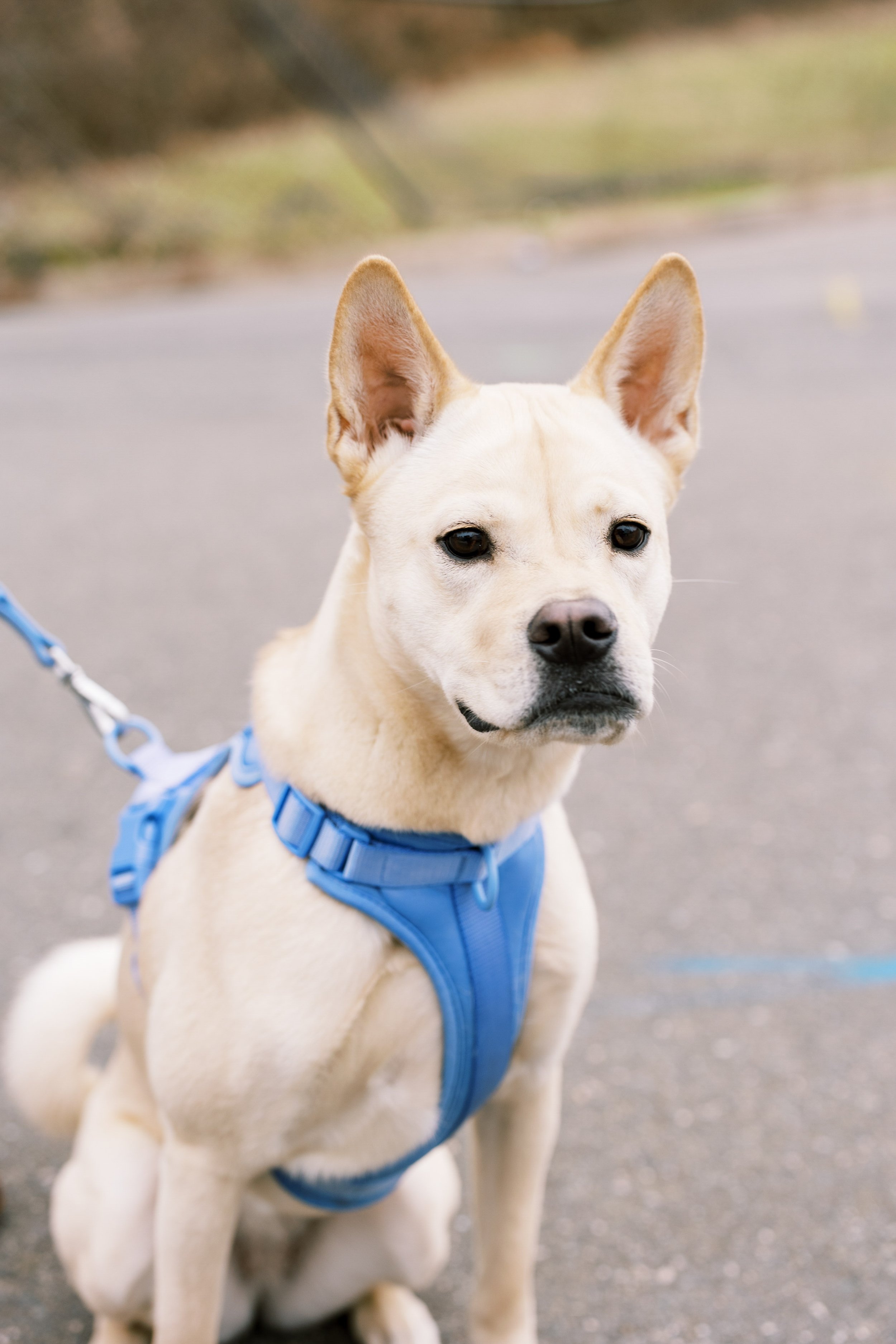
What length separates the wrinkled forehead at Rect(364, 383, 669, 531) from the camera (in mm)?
1616

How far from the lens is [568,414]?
1729 millimetres

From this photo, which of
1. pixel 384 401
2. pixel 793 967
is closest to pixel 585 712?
pixel 384 401

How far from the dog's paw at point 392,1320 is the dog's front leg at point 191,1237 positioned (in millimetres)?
421

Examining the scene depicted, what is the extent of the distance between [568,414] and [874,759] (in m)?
2.39

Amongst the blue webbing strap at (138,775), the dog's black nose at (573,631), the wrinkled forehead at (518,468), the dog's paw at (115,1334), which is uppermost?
the wrinkled forehead at (518,468)

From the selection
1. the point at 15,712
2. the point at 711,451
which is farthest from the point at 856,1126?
the point at 711,451

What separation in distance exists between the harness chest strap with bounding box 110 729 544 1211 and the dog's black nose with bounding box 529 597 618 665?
31 centimetres

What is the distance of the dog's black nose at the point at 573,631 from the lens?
1.50 m

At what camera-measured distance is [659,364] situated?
1.85m

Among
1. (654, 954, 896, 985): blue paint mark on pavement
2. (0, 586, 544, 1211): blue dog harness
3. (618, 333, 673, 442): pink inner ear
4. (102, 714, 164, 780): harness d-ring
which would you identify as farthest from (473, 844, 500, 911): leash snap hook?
(654, 954, 896, 985): blue paint mark on pavement

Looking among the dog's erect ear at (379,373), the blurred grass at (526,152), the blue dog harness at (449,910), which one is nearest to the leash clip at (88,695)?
the blue dog harness at (449,910)

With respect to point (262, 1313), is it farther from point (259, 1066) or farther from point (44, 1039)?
point (259, 1066)

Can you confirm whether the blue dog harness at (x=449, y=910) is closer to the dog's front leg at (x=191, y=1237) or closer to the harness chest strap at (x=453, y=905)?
A: the harness chest strap at (x=453, y=905)

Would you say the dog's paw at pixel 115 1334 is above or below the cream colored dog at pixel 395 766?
below
